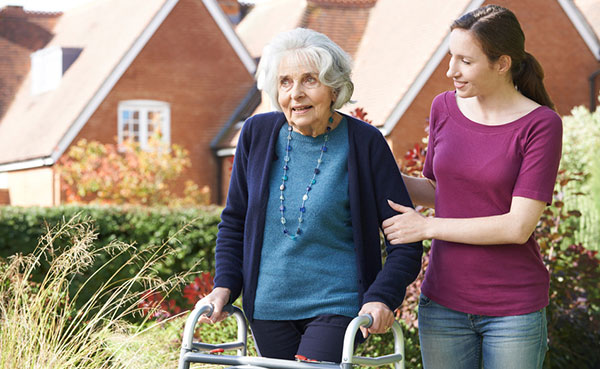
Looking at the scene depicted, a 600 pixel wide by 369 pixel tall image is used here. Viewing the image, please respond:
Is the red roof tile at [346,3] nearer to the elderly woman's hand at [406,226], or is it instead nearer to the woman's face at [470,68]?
the woman's face at [470,68]

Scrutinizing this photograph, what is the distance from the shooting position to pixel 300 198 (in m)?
3.19

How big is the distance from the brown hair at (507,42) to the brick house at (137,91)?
19.1m

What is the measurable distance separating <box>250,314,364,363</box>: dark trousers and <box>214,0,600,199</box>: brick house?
12.1 m

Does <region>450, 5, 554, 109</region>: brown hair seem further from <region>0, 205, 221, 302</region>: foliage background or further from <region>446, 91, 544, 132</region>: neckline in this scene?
<region>0, 205, 221, 302</region>: foliage background

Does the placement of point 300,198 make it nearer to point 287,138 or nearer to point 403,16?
point 287,138

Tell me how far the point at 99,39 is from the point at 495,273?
23.3m

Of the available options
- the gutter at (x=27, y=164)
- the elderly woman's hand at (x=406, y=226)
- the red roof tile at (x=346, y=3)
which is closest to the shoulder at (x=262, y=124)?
the elderly woman's hand at (x=406, y=226)

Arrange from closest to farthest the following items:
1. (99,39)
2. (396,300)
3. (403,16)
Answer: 1. (396,300)
2. (403,16)
3. (99,39)

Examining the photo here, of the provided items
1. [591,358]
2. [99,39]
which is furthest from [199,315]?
[99,39]

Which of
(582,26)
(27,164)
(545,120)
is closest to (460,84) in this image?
(545,120)

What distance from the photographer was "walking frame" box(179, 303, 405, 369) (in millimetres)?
2869

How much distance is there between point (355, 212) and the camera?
3.13 metres

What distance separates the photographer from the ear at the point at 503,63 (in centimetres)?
316

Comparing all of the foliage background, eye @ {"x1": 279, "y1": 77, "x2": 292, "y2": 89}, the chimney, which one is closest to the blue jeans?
eye @ {"x1": 279, "y1": 77, "x2": 292, "y2": 89}
